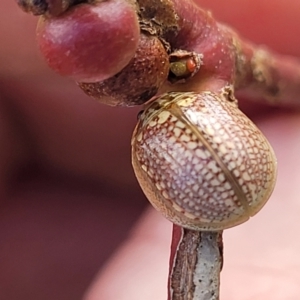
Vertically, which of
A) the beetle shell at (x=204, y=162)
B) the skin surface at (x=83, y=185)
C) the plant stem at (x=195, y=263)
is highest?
the beetle shell at (x=204, y=162)

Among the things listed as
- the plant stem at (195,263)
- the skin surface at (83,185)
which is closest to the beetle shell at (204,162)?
the plant stem at (195,263)

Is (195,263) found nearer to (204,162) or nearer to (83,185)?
(204,162)

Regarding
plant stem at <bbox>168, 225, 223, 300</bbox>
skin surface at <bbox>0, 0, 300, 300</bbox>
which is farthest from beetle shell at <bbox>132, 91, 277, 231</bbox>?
skin surface at <bbox>0, 0, 300, 300</bbox>

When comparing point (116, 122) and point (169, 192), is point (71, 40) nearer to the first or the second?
point (169, 192)

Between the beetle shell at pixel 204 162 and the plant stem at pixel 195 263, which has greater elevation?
the beetle shell at pixel 204 162

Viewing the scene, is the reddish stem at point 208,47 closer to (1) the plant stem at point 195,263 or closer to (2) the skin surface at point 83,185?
(1) the plant stem at point 195,263

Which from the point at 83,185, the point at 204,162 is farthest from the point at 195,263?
the point at 83,185

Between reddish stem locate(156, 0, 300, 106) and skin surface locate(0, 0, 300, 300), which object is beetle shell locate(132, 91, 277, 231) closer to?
reddish stem locate(156, 0, 300, 106)

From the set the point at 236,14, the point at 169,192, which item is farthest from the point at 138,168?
the point at 236,14
